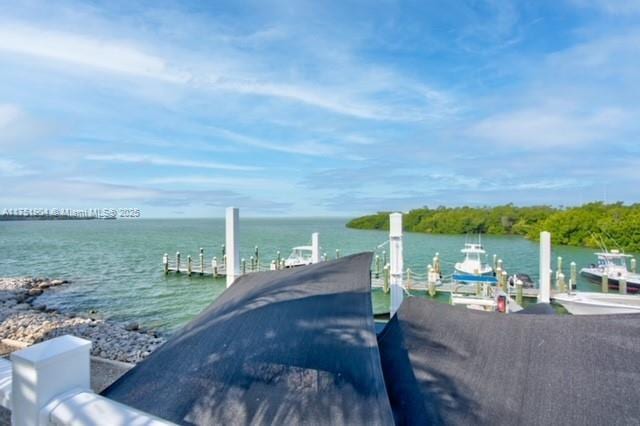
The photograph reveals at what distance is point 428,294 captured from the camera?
49.0ft

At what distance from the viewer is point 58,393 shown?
1.56m

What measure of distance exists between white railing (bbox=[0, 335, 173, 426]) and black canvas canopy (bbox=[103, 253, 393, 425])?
2.51 ft

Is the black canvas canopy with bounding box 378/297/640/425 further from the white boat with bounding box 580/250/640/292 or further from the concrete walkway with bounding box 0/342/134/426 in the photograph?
the white boat with bounding box 580/250/640/292

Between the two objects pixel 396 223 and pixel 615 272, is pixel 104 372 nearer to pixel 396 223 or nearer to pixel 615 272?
pixel 396 223

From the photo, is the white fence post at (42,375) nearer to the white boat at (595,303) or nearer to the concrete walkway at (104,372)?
the concrete walkway at (104,372)

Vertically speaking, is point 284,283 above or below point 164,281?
above

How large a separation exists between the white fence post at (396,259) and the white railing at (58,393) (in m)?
3.98

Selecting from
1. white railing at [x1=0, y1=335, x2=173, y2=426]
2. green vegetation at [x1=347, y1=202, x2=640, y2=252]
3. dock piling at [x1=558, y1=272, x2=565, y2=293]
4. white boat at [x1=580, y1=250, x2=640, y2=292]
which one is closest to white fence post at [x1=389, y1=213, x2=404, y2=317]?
white railing at [x1=0, y1=335, x2=173, y2=426]

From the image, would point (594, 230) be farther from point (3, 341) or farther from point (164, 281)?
point (3, 341)

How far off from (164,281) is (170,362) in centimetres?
1747

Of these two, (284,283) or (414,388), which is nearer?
(414,388)

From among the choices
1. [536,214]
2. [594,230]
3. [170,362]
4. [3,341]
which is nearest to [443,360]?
[170,362]

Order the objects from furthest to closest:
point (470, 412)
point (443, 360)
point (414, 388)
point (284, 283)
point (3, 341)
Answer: point (3, 341) → point (284, 283) → point (443, 360) → point (414, 388) → point (470, 412)

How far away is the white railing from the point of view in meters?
1.46
